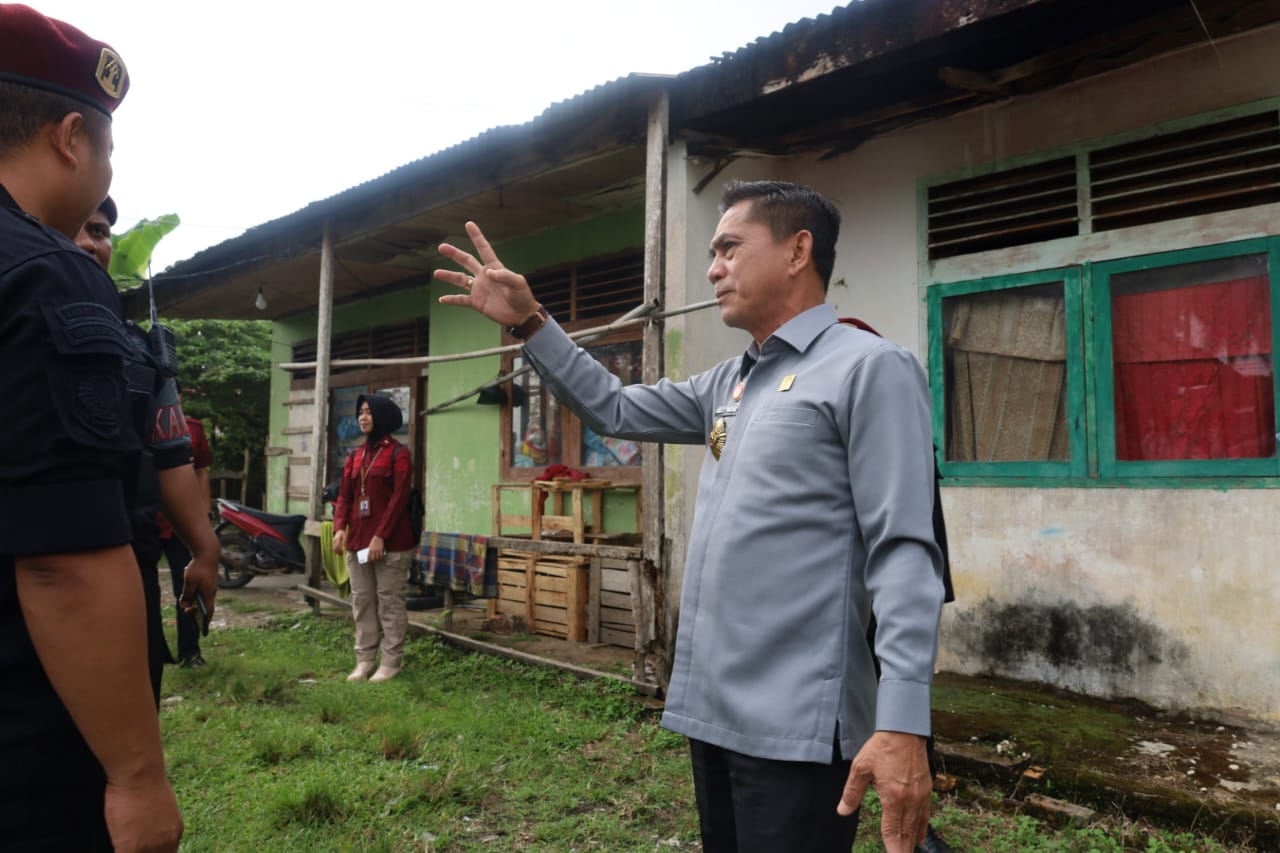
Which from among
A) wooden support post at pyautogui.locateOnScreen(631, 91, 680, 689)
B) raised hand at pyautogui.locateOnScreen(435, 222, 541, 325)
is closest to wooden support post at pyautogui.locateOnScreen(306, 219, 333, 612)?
wooden support post at pyautogui.locateOnScreen(631, 91, 680, 689)

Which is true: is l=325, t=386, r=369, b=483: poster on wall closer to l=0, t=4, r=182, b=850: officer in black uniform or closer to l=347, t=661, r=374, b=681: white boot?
l=347, t=661, r=374, b=681: white boot

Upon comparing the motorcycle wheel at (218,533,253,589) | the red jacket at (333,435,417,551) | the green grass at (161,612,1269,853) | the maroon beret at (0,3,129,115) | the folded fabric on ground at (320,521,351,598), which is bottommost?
the green grass at (161,612,1269,853)

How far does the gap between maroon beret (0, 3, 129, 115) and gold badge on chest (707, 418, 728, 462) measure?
1252mm

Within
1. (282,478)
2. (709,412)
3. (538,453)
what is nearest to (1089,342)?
(709,412)

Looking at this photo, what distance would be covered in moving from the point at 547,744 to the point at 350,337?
7.86 m

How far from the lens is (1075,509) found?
4852mm

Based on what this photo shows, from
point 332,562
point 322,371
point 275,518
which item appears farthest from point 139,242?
point 332,562

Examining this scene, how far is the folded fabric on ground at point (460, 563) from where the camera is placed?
694 cm

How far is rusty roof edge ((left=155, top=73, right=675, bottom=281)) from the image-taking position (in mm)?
5277

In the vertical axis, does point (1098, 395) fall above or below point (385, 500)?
above

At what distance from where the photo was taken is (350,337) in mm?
10914

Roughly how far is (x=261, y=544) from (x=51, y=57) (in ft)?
30.3

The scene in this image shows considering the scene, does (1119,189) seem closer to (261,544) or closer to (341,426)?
(261,544)

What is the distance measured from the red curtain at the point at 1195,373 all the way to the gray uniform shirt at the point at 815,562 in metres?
3.84
